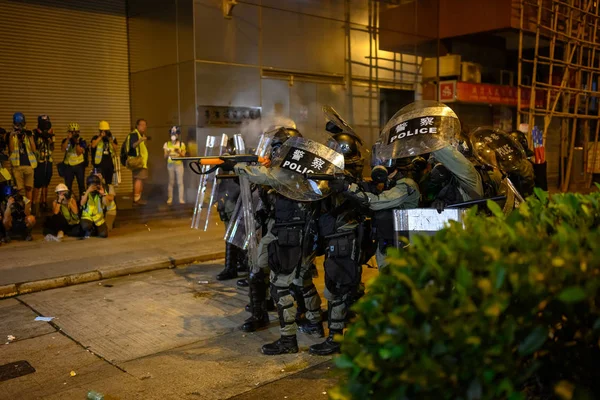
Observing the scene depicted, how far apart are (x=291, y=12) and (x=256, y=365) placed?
11.5 m

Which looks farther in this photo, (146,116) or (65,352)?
(146,116)

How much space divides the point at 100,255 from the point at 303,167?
5283 mm

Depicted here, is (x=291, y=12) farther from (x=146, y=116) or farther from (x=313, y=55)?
(x=146, y=116)

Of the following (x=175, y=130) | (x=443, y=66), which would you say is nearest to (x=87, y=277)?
(x=175, y=130)

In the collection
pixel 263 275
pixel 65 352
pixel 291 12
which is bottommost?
pixel 65 352

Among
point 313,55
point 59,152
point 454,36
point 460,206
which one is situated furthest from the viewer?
point 454,36

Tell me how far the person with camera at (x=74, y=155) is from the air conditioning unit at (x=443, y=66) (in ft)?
36.5

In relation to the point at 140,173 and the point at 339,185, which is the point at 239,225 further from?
the point at 140,173

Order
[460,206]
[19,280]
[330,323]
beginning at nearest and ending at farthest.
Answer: [460,206]
[330,323]
[19,280]

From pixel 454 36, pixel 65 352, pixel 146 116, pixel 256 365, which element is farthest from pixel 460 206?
pixel 454 36

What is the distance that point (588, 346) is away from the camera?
2.11 m

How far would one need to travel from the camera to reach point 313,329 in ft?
17.9

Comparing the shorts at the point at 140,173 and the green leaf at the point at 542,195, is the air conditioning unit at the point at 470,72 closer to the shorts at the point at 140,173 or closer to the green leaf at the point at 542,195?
the shorts at the point at 140,173

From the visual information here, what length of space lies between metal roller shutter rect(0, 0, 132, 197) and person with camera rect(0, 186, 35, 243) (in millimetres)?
3436
